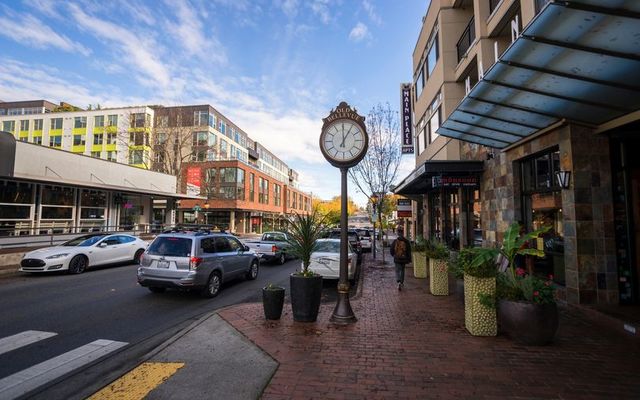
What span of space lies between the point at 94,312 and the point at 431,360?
6.92 m

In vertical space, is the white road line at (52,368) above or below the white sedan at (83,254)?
below

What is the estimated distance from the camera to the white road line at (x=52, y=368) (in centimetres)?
404

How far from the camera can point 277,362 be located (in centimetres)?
464

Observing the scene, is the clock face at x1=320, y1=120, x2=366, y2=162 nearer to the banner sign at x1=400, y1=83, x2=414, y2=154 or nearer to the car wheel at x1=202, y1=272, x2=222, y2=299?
the car wheel at x1=202, y1=272, x2=222, y2=299

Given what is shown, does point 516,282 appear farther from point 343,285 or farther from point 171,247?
point 171,247

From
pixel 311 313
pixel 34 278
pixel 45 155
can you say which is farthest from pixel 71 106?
pixel 311 313

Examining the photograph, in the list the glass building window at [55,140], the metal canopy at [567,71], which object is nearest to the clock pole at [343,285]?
the metal canopy at [567,71]

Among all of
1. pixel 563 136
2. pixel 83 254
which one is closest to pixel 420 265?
pixel 563 136

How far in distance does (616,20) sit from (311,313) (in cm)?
620

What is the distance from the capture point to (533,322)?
5.12 metres

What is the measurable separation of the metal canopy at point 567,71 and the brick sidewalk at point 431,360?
3.94 m

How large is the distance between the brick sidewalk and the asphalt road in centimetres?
162

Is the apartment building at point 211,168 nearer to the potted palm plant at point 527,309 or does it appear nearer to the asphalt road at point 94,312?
the asphalt road at point 94,312

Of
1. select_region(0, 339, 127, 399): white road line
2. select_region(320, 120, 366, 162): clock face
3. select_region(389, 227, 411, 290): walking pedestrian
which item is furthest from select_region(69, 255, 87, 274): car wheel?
select_region(389, 227, 411, 290): walking pedestrian
